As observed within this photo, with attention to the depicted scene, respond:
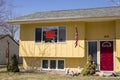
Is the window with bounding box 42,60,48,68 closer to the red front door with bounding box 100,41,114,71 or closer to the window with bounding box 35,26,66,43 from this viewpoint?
the window with bounding box 35,26,66,43

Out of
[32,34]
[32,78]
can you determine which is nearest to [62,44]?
[32,34]

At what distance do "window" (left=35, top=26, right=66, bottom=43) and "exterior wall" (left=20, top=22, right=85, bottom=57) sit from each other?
30cm

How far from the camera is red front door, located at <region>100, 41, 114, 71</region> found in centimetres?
2114

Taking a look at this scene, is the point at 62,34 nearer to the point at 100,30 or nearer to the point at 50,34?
the point at 50,34

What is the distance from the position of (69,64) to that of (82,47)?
1.95 metres

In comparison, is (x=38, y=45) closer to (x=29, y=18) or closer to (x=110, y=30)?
(x=29, y=18)

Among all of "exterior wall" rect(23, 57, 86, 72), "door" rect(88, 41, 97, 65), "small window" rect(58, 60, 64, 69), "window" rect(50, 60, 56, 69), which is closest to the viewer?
"door" rect(88, 41, 97, 65)

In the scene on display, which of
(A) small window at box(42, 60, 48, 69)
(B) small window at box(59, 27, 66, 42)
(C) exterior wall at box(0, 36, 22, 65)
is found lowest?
(A) small window at box(42, 60, 48, 69)

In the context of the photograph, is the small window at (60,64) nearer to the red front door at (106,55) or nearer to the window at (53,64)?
the window at (53,64)

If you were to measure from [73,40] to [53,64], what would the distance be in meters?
2.89

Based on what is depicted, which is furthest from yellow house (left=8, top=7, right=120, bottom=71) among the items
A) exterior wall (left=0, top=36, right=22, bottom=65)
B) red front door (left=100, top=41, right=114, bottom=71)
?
exterior wall (left=0, top=36, right=22, bottom=65)

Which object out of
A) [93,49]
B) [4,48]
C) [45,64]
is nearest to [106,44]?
[93,49]

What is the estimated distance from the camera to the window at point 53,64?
22625mm

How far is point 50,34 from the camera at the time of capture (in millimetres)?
22406
